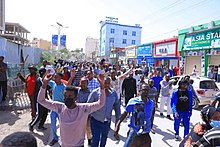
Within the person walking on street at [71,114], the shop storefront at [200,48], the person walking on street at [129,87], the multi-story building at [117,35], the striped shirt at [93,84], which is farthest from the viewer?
the multi-story building at [117,35]

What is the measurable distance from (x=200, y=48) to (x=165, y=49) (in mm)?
7429

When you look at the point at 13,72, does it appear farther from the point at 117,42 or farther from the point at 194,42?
the point at 117,42

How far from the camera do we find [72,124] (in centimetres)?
298

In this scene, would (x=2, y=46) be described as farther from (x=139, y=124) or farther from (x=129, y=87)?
(x=139, y=124)

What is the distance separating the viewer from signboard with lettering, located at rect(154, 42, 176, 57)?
26.1 meters

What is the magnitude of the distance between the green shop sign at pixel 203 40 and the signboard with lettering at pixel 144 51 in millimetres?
9846

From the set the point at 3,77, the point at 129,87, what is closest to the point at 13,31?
the point at 3,77

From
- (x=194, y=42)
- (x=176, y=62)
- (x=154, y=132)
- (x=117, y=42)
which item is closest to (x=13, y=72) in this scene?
(x=154, y=132)

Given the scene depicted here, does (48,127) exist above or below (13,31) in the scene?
below

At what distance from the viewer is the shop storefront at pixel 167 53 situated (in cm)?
2570

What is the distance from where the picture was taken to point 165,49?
1099 inches

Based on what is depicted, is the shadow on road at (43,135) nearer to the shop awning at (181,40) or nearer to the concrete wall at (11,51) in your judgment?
the concrete wall at (11,51)

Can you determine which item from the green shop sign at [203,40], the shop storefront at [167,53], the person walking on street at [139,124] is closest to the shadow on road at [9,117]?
the person walking on street at [139,124]

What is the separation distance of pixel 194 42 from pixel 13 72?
16533 millimetres
